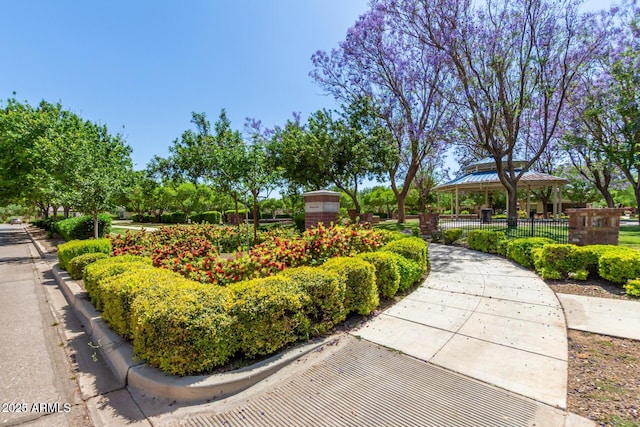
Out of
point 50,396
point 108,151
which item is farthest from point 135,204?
point 50,396

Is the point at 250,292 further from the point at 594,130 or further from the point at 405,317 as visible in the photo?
the point at 594,130

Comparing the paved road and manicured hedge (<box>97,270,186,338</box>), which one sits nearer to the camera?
the paved road

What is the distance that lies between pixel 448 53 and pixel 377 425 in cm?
1322

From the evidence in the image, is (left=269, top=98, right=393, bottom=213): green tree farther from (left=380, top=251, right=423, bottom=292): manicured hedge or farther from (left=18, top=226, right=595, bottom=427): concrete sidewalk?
(left=18, top=226, right=595, bottom=427): concrete sidewalk

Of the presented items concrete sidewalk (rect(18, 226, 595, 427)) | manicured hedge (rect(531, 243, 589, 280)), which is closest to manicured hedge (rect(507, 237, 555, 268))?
manicured hedge (rect(531, 243, 589, 280))

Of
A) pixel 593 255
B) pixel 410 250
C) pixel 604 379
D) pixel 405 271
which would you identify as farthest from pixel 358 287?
pixel 593 255

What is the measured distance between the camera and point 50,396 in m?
2.82

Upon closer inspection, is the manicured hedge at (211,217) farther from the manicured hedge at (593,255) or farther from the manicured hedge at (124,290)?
the manicured hedge at (593,255)

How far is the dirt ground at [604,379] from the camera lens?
2.25 meters

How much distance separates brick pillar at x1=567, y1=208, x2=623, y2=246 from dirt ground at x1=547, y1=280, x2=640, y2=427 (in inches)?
181

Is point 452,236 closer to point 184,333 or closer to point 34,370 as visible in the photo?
point 184,333

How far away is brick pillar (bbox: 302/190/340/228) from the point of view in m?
9.29

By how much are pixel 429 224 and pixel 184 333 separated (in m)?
11.7

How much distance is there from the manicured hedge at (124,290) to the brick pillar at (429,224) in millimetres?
10746
